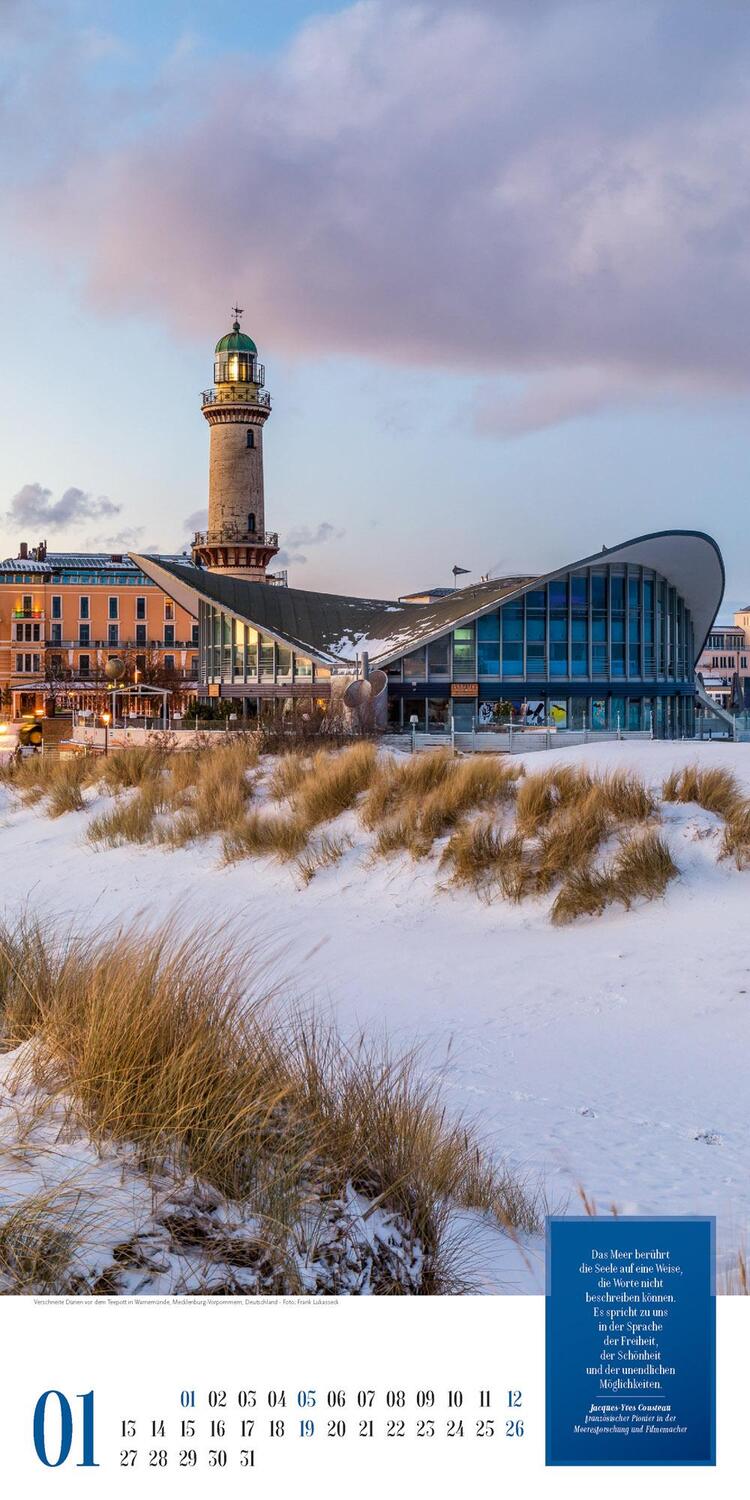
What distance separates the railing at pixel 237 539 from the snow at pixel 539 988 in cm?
4800

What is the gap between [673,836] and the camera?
34.0ft

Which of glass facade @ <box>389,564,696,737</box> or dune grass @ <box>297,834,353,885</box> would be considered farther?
glass facade @ <box>389,564,696,737</box>

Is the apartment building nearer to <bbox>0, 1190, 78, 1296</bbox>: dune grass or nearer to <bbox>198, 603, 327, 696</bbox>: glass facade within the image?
<bbox>198, 603, 327, 696</bbox>: glass facade

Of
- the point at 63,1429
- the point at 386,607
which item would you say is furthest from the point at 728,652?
the point at 63,1429

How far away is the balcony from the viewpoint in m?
60.9

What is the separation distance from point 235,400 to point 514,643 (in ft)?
103

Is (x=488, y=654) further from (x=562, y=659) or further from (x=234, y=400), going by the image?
(x=234, y=400)

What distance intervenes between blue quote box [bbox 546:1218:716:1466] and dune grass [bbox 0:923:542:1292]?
2.46 feet

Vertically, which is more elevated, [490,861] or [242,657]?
[242,657]

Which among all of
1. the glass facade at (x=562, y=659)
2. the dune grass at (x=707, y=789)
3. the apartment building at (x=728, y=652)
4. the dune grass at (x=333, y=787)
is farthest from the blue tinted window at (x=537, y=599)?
the apartment building at (x=728, y=652)

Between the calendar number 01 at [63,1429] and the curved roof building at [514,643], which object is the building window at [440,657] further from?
the calendar number 01 at [63,1429]

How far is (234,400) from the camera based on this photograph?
2403 inches

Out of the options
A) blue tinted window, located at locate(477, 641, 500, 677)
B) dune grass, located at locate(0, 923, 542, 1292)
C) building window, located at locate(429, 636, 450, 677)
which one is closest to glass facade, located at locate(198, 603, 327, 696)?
building window, located at locate(429, 636, 450, 677)

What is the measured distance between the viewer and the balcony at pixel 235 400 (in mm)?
60938
